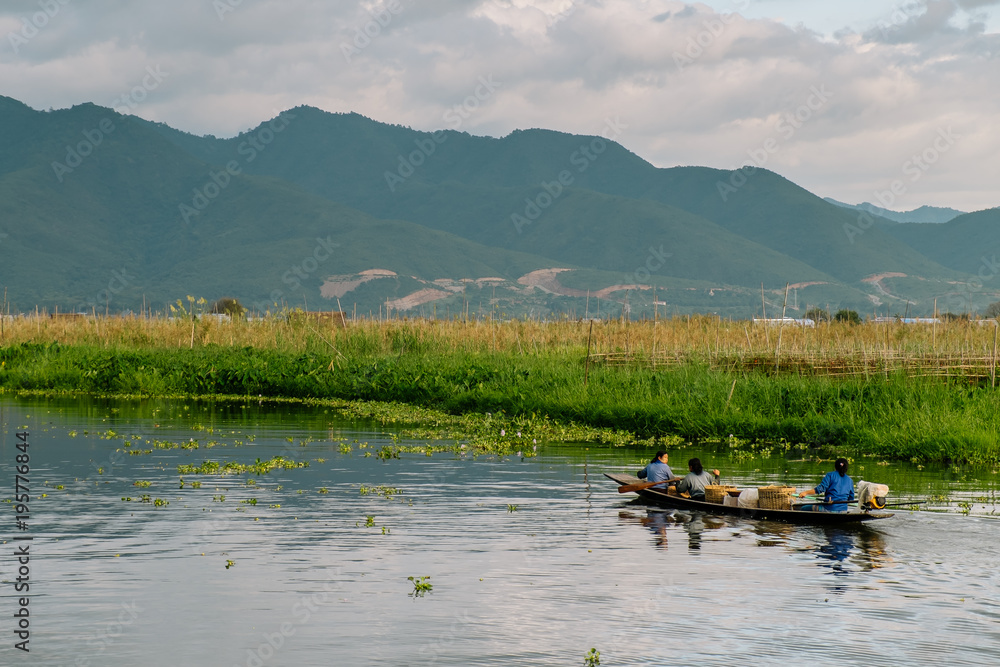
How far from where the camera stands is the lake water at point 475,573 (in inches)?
357

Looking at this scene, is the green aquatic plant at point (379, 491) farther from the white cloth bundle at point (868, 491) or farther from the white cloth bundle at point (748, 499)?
the white cloth bundle at point (868, 491)

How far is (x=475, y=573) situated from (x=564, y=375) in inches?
662

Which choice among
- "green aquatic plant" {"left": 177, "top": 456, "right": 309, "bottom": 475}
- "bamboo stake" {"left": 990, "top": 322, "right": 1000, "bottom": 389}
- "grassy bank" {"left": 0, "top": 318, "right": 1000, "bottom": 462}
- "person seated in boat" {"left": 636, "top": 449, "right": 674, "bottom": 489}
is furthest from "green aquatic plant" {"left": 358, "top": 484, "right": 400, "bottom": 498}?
"bamboo stake" {"left": 990, "top": 322, "right": 1000, "bottom": 389}

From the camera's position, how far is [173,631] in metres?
9.45

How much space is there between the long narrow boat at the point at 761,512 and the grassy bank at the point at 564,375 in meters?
6.46

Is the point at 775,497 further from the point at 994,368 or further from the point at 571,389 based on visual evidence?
the point at 571,389

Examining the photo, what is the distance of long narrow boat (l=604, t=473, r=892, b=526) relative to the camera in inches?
538

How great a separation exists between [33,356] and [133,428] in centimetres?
1701

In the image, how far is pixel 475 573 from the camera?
11.3m

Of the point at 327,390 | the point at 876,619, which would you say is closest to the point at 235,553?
the point at 876,619

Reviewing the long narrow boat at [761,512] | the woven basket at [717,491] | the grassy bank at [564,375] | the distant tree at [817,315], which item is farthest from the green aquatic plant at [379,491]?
the distant tree at [817,315]

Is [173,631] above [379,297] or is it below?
below

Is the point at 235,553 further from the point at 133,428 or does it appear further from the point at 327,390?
the point at 327,390

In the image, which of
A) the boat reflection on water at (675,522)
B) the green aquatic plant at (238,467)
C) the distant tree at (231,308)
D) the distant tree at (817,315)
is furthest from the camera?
the distant tree at (231,308)
